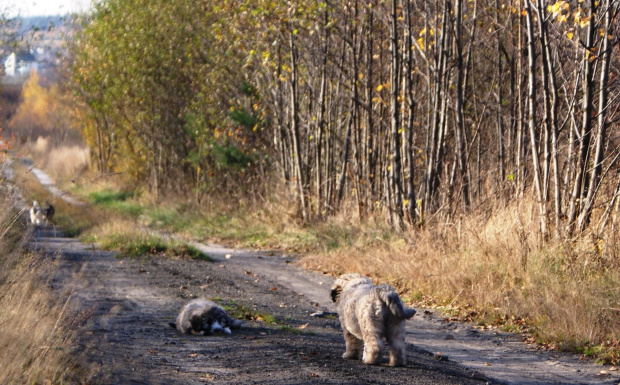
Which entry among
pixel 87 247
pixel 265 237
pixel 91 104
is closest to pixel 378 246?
pixel 265 237

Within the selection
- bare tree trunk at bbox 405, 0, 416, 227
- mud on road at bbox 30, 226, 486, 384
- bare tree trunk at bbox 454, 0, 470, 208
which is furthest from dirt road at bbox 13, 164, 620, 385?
bare tree trunk at bbox 454, 0, 470, 208

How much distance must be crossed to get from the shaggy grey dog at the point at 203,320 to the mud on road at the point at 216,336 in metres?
0.10

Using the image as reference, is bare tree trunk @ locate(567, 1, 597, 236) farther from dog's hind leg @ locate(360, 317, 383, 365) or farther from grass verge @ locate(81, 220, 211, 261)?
grass verge @ locate(81, 220, 211, 261)

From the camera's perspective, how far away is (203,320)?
8.49 m

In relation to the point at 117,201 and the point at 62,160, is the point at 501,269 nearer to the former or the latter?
the point at 117,201

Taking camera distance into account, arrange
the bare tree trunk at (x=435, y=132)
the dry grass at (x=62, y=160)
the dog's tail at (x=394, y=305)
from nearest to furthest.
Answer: the dog's tail at (x=394, y=305), the bare tree trunk at (x=435, y=132), the dry grass at (x=62, y=160)

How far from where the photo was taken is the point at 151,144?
31.3 meters

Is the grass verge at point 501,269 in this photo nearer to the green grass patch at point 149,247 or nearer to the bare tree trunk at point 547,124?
the bare tree trunk at point 547,124

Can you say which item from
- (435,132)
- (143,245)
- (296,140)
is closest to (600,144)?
(435,132)

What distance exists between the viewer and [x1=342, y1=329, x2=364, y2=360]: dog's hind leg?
7.18 m

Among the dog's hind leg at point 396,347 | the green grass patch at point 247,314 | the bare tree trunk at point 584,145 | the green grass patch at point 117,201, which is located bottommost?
the green grass patch at point 117,201

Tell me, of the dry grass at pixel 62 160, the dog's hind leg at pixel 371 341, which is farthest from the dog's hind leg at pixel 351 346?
the dry grass at pixel 62 160

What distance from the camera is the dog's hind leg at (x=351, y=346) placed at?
7.18 metres

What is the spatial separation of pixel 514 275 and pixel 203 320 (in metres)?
4.23
